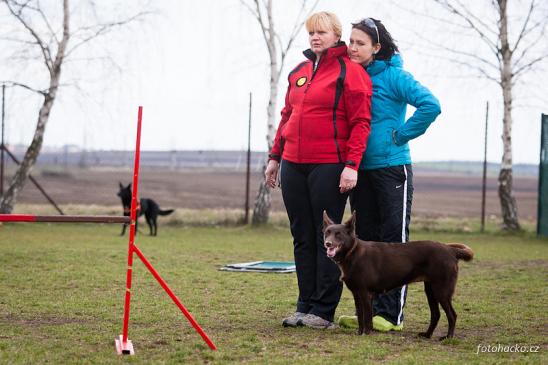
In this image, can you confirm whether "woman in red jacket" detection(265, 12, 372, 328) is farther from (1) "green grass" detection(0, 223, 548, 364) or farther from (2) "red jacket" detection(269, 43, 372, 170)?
(1) "green grass" detection(0, 223, 548, 364)

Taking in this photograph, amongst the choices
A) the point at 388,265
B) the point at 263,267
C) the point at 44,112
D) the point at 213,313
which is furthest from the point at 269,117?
the point at 388,265

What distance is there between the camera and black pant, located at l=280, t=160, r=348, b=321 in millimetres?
5375

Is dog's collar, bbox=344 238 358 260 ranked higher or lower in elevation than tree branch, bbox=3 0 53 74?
lower

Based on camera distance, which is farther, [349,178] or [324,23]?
[324,23]

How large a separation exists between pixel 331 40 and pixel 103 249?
6.69 meters

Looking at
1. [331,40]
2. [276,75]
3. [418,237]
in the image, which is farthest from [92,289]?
[276,75]

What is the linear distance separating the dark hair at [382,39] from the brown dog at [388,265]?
116 centimetres

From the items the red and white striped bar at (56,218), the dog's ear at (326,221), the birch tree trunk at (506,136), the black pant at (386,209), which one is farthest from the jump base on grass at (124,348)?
the birch tree trunk at (506,136)

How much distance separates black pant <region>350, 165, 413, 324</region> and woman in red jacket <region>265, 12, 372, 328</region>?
197 millimetres

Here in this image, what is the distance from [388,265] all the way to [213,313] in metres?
1.58

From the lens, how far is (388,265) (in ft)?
16.7

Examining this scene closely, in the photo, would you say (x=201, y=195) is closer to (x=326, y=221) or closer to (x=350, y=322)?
(x=350, y=322)

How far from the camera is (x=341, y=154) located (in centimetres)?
531

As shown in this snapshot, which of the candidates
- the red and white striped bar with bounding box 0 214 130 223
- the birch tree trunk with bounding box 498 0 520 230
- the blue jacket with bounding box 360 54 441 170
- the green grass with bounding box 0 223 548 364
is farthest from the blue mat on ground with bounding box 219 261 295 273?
the birch tree trunk with bounding box 498 0 520 230
